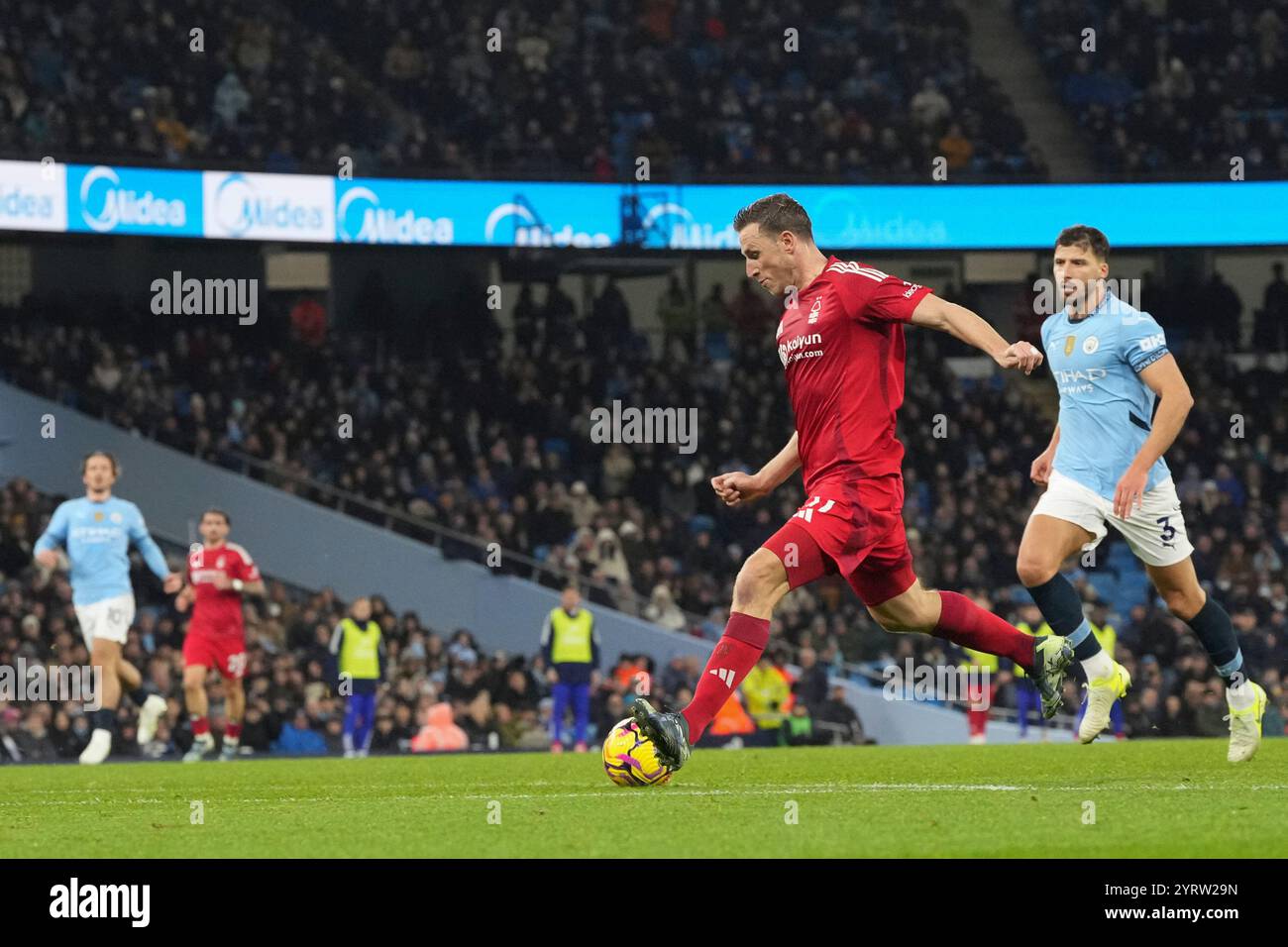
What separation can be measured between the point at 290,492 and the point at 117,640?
38.2 feet

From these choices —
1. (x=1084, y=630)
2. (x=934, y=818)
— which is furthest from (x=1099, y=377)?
(x=934, y=818)

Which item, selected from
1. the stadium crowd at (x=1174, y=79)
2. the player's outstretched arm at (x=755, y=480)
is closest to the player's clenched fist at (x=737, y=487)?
the player's outstretched arm at (x=755, y=480)

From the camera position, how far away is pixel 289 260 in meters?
29.6

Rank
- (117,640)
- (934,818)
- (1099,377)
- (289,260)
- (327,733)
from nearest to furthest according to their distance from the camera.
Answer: (934,818)
(1099,377)
(117,640)
(327,733)
(289,260)

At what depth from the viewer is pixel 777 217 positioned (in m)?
7.65

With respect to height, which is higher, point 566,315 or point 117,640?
point 566,315

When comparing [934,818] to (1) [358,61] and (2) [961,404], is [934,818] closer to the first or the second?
(2) [961,404]

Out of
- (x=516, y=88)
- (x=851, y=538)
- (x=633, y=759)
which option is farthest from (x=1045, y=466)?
(x=516, y=88)

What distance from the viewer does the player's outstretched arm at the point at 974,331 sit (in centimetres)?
664

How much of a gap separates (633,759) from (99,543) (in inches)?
307

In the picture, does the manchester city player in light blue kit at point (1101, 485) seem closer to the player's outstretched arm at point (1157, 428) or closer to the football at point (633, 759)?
the player's outstretched arm at point (1157, 428)

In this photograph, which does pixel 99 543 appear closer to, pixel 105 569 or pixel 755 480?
pixel 105 569

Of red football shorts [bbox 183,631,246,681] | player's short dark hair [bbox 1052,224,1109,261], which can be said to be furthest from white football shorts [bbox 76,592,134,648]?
player's short dark hair [bbox 1052,224,1109,261]

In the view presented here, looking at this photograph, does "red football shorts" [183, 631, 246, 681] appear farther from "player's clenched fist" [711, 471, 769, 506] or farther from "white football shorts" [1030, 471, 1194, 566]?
"player's clenched fist" [711, 471, 769, 506]
